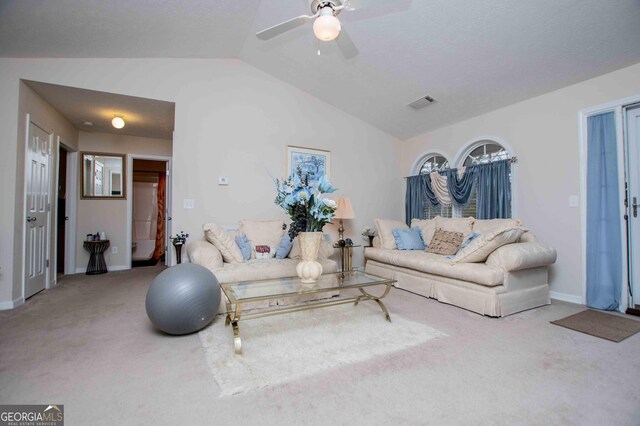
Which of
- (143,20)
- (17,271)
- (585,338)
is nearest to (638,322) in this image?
(585,338)

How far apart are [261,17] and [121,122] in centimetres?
247

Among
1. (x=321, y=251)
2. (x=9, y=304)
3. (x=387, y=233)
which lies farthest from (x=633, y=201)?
(x=9, y=304)

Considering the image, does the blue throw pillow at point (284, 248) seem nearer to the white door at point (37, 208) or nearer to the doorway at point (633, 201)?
the white door at point (37, 208)

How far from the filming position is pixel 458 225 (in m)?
3.92

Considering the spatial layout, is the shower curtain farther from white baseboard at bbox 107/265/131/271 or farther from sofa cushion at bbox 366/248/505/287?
sofa cushion at bbox 366/248/505/287

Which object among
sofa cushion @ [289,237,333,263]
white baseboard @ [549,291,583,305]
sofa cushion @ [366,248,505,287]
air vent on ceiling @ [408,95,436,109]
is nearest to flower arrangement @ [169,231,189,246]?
sofa cushion @ [289,237,333,263]

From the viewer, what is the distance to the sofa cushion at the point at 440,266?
107 inches

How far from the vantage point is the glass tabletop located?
6.82 ft

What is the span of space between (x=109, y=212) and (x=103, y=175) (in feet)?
2.10

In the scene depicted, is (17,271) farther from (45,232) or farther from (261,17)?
(261,17)

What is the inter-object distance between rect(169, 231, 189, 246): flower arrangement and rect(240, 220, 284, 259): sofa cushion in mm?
728

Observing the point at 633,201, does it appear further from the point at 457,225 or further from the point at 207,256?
the point at 207,256

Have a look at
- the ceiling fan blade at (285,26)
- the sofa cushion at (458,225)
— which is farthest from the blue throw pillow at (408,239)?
the ceiling fan blade at (285,26)

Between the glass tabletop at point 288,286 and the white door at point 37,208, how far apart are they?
2.61 metres
